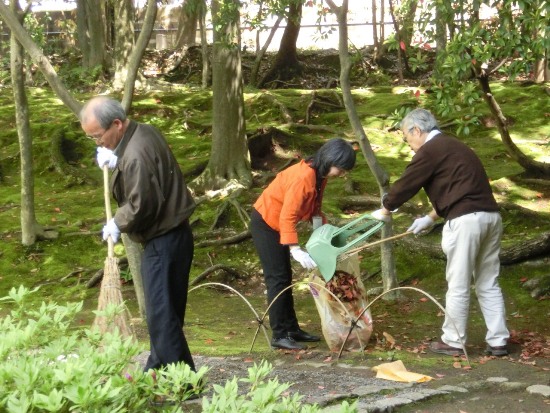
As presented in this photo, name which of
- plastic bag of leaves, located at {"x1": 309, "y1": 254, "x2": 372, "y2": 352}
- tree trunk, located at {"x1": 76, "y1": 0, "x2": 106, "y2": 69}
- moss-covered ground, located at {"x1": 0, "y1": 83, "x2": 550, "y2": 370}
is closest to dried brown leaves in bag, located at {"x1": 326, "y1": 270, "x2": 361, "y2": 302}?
plastic bag of leaves, located at {"x1": 309, "y1": 254, "x2": 372, "y2": 352}

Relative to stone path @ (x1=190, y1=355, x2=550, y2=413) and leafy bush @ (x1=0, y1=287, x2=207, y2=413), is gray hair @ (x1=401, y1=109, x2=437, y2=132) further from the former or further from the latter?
leafy bush @ (x1=0, y1=287, x2=207, y2=413)

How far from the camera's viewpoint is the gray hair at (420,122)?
6.83 metres

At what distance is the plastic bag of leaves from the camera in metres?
7.11

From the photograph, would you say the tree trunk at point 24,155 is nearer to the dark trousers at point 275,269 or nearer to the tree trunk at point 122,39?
the dark trousers at point 275,269

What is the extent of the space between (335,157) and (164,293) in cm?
188

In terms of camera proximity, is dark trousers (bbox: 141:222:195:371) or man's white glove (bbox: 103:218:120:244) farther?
man's white glove (bbox: 103:218:120:244)

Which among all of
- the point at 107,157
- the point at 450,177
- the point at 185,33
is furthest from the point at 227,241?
the point at 185,33

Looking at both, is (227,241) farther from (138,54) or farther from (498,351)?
(498,351)

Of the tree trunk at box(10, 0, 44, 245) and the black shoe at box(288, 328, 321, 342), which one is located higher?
the tree trunk at box(10, 0, 44, 245)

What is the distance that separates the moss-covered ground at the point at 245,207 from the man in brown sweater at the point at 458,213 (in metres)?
0.57

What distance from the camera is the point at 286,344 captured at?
7273 millimetres

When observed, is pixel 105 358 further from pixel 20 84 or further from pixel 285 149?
pixel 285 149

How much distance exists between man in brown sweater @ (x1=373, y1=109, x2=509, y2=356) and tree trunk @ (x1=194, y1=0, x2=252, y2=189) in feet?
20.7

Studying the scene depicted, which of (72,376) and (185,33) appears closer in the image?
(72,376)
